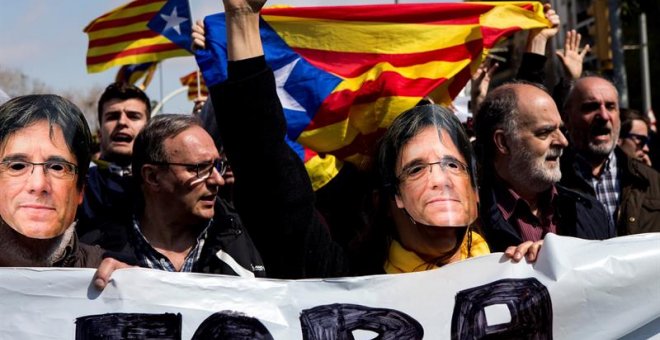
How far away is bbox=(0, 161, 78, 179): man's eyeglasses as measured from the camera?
9.41 feet

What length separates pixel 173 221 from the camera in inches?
152

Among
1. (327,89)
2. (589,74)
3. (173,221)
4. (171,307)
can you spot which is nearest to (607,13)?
(589,74)

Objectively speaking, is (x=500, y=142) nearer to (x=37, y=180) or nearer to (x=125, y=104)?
(x=37, y=180)

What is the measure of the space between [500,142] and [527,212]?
0.32 m

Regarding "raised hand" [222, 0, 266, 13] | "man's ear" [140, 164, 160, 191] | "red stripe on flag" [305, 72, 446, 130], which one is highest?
"raised hand" [222, 0, 266, 13]

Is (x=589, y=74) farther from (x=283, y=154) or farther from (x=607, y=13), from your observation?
(x=607, y=13)

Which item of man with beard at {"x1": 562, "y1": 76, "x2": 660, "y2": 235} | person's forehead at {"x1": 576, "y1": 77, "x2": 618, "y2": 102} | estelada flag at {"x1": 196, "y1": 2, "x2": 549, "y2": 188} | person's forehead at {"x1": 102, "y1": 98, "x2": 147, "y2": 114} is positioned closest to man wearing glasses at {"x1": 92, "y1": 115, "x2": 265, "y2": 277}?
estelada flag at {"x1": 196, "y1": 2, "x2": 549, "y2": 188}

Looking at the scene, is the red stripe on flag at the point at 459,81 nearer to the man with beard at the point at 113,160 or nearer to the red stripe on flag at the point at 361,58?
the red stripe on flag at the point at 361,58

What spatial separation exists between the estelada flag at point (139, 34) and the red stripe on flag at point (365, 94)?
125 inches

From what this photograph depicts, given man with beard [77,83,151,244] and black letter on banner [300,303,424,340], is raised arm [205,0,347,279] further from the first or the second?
man with beard [77,83,151,244]

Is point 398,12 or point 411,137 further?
point 398,12

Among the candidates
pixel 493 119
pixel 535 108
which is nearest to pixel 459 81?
pixel 493 119

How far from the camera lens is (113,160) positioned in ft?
18.4

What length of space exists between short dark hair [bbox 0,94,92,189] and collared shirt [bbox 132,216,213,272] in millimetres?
800
